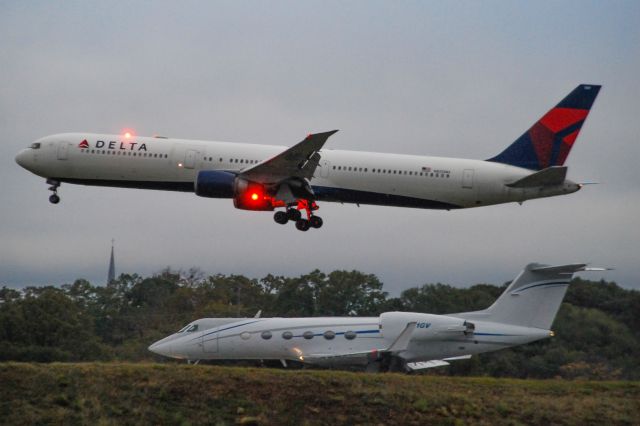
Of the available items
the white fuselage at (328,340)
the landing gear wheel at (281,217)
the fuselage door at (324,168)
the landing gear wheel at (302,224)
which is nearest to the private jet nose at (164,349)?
the white fuselage at (328,340)

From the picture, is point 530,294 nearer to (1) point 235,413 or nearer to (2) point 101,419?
(1) point 235,413

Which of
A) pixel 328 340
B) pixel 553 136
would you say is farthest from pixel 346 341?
pixel 553 136

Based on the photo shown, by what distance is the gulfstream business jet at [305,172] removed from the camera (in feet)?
147

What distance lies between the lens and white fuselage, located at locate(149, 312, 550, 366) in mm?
38062

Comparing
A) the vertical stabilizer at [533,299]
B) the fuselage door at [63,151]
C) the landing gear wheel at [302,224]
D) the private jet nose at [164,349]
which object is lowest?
the private jet nose at [164,349]

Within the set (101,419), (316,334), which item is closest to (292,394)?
(101,419)

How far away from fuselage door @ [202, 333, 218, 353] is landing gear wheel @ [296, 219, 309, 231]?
992cm

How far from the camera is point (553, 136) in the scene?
157ft

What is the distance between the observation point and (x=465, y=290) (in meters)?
72.9

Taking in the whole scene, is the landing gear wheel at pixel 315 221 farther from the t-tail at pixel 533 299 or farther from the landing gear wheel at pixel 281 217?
the t-tail at pixel 533 299

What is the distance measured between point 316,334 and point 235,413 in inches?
501

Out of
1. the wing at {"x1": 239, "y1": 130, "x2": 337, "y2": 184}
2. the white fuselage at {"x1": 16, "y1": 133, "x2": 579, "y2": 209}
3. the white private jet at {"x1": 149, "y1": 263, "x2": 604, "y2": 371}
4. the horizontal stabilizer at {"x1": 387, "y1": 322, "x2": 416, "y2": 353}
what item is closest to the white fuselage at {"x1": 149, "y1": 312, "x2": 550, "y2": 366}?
the white private jet at {"x1": 149, "y1": 263, "x2": 604, "y2": 371}

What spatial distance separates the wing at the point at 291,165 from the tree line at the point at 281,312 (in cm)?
1364

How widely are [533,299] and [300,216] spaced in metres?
11.8
